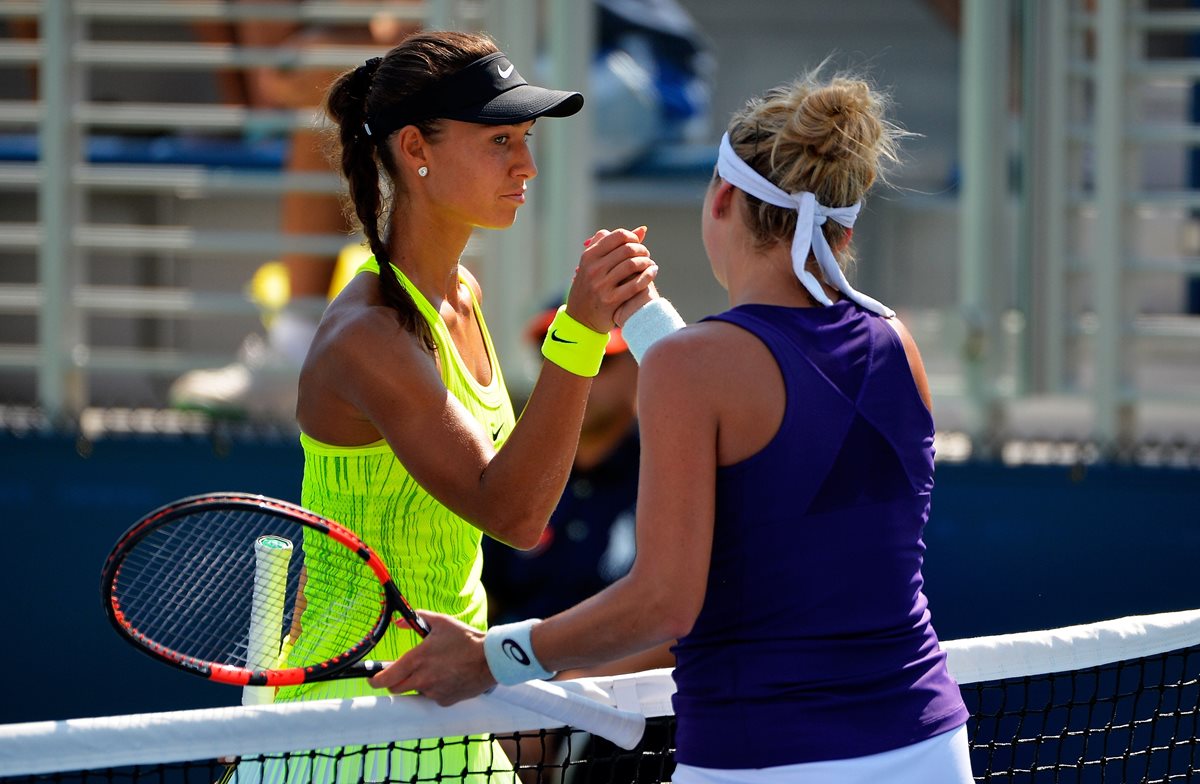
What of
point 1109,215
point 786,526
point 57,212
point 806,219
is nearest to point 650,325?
point 806,219

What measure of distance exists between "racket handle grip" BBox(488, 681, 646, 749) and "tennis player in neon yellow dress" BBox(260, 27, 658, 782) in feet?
0.67

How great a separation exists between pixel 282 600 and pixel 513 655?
398 mm

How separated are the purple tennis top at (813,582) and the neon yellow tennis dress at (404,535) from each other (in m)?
0.47

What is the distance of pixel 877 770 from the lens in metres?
1.79

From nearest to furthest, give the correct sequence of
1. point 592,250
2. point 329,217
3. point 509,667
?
point 509,667 → point 592,250 → point 329,217

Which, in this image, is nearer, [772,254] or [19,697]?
[772,254]

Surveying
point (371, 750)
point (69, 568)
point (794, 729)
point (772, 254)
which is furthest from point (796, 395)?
point (69, 568)

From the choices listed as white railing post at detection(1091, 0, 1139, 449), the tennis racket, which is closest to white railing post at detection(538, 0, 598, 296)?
white railing post at detection(1091, 0, 1139, 449)

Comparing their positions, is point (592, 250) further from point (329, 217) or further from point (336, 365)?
point (329, 217)

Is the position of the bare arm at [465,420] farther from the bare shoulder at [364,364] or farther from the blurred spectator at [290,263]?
the blurred spectator at [290,263]

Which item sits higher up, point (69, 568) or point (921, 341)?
point (921, 341)

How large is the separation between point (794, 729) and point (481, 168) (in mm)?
945

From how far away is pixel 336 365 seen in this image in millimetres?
2100

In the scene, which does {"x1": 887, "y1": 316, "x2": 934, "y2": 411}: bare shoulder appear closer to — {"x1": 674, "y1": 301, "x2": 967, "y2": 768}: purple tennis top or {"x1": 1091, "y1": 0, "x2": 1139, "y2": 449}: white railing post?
{"x1": 674, "y1": 301, "x2": 967, "y2": 768}: purple tennis top
